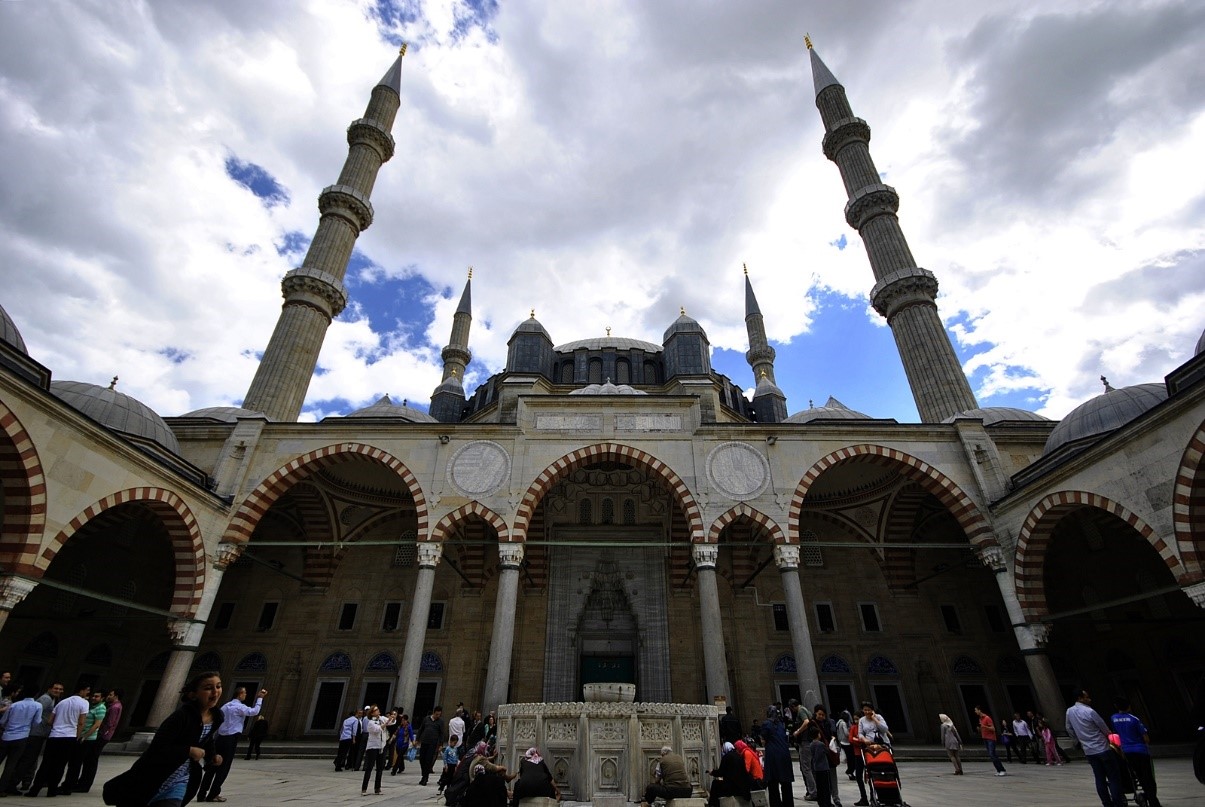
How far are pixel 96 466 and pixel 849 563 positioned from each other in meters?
16.1

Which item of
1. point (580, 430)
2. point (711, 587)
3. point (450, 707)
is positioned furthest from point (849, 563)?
point (450, 707)

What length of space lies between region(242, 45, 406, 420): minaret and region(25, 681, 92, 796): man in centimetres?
994

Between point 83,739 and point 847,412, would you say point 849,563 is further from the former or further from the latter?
point 83,739

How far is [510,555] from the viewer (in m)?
11.7

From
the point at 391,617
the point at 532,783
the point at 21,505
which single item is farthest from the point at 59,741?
the point at 391,617

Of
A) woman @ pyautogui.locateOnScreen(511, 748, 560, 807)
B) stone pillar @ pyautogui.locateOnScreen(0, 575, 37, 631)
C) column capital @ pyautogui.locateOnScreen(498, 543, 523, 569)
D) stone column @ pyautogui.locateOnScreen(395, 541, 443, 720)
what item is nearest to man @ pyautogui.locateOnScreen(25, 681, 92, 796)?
stone pillar @ pyautogui.locateOnScreen(0, 575, 37, 631)

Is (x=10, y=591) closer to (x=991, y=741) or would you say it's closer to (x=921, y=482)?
(x=991, y=741)

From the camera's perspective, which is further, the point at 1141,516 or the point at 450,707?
the point at 450,707

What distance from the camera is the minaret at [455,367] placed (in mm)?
22141

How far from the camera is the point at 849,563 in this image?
51.8 feet

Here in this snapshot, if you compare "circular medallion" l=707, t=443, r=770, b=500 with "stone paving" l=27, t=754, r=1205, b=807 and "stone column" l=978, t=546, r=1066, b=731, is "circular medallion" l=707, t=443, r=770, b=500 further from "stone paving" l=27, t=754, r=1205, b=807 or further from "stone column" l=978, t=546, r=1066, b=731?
"stone paving" l=27, t=754, r=1205, b=807

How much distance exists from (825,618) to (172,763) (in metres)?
15.4

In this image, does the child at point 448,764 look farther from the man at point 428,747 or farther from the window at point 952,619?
the window at point 952,619

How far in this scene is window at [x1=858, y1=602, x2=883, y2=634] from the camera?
15047 mm
